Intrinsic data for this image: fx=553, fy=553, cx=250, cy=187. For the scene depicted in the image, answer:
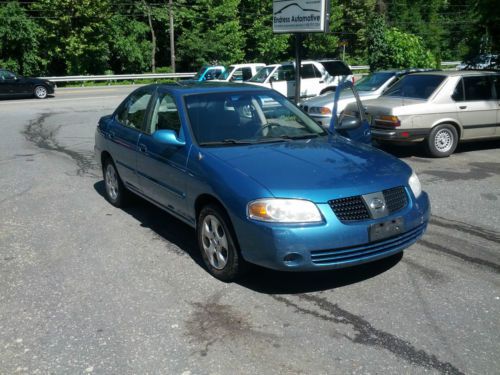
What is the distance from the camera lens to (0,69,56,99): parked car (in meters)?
24.0

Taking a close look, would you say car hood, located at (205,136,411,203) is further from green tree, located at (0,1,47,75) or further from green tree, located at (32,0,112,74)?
green tree, located at (32,0,112,74)

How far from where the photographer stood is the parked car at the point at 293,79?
18938 millimetres

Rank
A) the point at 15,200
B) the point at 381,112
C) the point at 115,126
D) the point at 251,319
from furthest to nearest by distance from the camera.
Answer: the point at 381,112 → the point at 15,200 → the point at 115,126 → the point at 251,319

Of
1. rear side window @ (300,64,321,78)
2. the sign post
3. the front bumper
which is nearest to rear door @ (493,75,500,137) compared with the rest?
the sign post

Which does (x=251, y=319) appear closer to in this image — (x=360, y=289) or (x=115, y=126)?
(x=360, y=289)

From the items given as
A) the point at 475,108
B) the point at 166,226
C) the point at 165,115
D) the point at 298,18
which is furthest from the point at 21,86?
the point at 165,115

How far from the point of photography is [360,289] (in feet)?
14.3

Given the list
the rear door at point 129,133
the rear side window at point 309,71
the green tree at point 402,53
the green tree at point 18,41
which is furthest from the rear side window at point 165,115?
the green tree at point 18,41

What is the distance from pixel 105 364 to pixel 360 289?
6.63 ft

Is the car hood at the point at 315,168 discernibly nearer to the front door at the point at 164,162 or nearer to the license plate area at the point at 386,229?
the license plate area at the point at 386,229

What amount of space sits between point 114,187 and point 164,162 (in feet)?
6.16

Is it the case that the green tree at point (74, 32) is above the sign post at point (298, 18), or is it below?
above

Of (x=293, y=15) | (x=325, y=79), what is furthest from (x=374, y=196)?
(x=325, y=79)

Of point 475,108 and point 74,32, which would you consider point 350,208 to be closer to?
point 475,108
